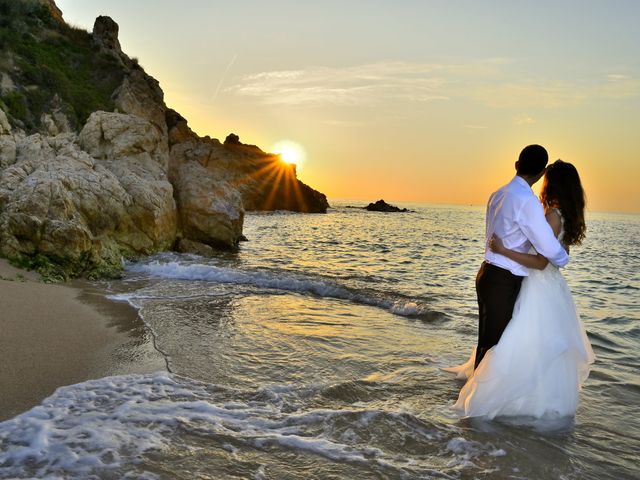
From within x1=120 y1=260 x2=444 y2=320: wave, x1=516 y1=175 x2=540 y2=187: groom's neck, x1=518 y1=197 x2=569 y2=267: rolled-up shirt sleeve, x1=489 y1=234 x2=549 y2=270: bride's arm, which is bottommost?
x1=120 y1=260 x2=444 y2=320: wave

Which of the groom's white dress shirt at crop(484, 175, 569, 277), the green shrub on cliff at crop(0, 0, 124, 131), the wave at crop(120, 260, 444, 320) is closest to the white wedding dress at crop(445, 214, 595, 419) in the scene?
the groom's white dress shirt at crop(484, 175, 569, 277)

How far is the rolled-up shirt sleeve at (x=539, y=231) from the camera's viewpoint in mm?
4152

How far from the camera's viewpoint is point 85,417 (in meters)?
3.88

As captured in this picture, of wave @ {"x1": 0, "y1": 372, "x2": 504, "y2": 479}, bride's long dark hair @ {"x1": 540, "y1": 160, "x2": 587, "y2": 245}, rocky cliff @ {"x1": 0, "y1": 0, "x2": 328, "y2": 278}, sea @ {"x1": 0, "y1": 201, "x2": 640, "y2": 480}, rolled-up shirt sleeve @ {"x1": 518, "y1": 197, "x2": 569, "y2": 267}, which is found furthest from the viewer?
rocky cliff @ {"x1": 0, "y1": 0, "x2": 328, "y2": 278}

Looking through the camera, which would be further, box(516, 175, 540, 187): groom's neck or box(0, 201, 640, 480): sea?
box(516, 175, 540, 187): groom's neck

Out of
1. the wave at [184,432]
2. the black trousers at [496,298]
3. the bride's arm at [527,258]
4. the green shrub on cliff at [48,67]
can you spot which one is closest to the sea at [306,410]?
the wave at [184,432]

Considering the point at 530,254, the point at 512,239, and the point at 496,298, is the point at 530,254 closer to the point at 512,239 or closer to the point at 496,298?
the point at 512,239

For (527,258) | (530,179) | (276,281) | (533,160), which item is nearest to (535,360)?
(527,258)

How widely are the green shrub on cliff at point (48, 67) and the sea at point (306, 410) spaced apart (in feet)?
60.6

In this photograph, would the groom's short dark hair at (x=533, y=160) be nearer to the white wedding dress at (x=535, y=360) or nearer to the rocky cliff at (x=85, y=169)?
the white wedding dress at (x=535, y=360)

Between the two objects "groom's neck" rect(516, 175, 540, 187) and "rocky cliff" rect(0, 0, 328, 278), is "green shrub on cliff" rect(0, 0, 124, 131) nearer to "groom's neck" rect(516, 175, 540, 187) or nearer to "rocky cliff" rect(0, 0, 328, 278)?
"rocky cliff" rect(0, 0, 328, 278)

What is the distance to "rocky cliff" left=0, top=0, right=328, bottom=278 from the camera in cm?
1021

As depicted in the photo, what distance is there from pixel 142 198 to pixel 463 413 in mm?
11462

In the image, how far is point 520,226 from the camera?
4.23 meters
